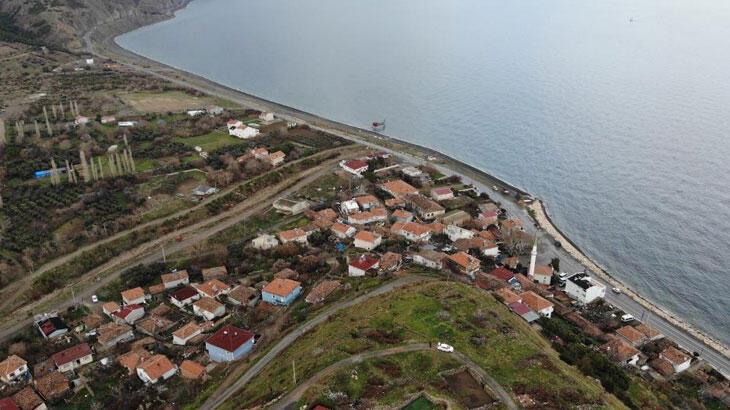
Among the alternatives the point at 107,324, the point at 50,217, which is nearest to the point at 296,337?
the point at 107,324

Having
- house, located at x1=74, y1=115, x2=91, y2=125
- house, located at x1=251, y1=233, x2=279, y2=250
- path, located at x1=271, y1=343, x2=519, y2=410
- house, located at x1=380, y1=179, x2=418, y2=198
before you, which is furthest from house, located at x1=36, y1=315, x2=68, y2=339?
house, located at x1=74, y1=115, x2=91, y2=125

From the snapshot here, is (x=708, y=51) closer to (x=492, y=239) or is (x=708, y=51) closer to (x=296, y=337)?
(x=492, y=239)

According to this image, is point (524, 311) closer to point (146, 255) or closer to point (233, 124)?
point (146, 255)

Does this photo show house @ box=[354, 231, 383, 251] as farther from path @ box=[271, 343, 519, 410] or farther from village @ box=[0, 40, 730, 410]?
path @ box=[271, 343, 519, 410]

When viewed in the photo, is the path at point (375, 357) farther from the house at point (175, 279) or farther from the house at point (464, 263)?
the house at point (175, 279)

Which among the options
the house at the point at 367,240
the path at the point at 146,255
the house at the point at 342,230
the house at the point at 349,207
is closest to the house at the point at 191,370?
the path at the point at 146,255

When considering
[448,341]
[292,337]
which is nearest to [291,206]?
[292,337]
